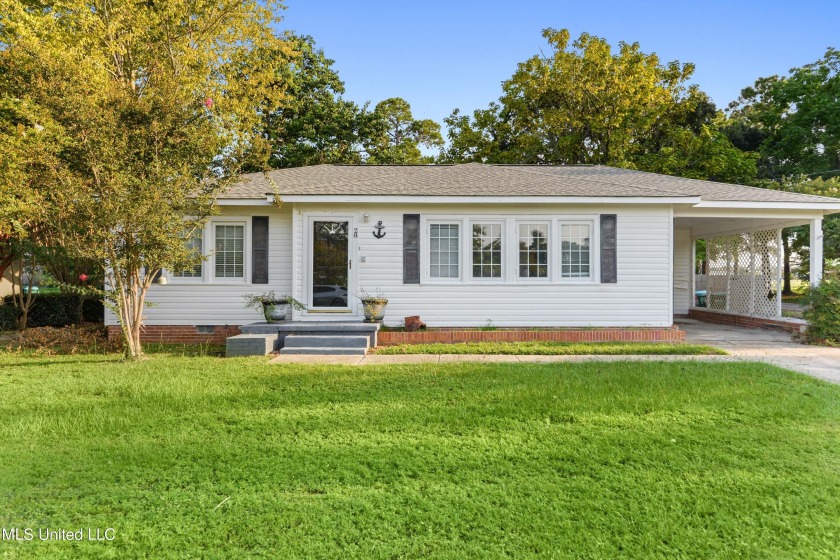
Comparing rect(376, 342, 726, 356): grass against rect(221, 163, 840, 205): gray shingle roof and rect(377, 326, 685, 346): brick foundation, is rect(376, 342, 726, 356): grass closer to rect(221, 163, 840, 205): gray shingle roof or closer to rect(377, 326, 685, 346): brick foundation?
rect(377, 326, 685, 346): brick foundation

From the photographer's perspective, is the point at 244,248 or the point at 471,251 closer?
the point at 471,251

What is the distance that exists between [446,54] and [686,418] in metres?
15.9

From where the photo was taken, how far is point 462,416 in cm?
488

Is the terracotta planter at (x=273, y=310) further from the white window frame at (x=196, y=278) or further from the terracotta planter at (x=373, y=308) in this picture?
the white window frame at (x=196, y=278)

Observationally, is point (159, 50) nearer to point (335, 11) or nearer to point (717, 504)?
point (335, 11)

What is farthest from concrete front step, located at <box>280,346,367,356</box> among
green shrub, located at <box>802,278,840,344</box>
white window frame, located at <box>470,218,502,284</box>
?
green shrub, located at <box>802,278,840,344</box>

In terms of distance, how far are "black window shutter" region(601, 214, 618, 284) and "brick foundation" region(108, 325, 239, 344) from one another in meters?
7.87

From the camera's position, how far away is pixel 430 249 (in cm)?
1057

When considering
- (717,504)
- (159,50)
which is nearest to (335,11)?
(159,50)

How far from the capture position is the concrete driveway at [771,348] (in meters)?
7.49

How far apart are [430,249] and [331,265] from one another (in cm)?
212

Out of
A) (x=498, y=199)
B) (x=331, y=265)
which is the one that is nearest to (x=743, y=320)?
(x=498, y=199)

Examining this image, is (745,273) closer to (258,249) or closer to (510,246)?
(510,246)

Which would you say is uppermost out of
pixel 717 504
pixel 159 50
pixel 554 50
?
pixel 554 50
